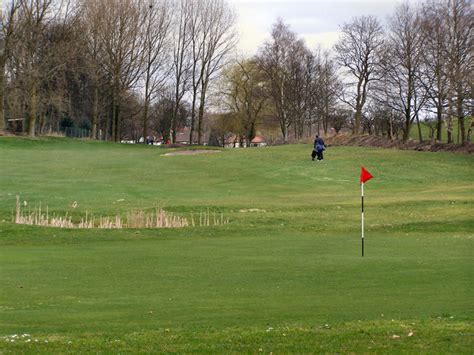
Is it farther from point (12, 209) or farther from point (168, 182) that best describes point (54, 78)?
point (12, 209)

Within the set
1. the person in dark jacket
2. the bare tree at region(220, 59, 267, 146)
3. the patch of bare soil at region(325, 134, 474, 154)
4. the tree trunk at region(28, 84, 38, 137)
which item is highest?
the bare tree at region(220, 59, 267, 146)

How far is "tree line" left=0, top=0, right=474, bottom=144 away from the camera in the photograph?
7306cm

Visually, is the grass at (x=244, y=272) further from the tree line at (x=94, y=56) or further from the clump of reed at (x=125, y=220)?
the tree line at (x=94, y=56)

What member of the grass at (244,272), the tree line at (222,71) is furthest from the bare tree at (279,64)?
the grass at (244,272)

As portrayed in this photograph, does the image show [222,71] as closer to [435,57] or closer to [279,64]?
[279,64]

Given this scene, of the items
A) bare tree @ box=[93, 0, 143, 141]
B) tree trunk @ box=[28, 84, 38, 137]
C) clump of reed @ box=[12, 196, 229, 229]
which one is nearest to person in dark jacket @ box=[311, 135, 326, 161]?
clump of reed @ box=[12, 196, 229, 229]

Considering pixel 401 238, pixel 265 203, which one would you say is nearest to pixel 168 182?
pixel 265 203

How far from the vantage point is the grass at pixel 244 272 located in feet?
32.6

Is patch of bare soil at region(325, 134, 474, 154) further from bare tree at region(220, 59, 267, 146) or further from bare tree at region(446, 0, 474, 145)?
bare tree at region(220, 59, 267, 146)

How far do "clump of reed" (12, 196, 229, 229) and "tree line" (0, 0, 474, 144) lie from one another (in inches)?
1391

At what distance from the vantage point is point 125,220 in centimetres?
3206

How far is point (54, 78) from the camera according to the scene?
8738 centimetres

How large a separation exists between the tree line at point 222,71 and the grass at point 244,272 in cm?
2963

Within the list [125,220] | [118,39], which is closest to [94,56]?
[118,39]
